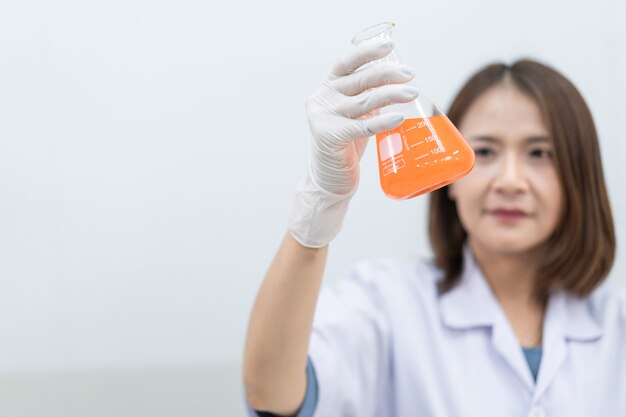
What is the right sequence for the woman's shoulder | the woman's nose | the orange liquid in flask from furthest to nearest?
the woman's shoulder, the woman's nose, the orange liquid in flask

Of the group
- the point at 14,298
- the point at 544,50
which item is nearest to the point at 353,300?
the point at 14,298

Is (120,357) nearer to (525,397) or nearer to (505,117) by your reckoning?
(525,397)

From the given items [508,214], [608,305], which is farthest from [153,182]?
[608,305]

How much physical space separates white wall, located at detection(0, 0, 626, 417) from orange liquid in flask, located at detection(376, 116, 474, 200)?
59cm

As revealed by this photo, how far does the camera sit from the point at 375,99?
1028 millimetres

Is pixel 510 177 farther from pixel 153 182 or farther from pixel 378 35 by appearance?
pixel 153 182

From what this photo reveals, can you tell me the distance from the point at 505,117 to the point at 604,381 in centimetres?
57

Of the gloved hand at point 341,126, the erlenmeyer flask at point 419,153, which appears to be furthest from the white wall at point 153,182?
the erlenmeyer flask at point 419,153

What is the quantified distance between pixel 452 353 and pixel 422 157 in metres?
0.62

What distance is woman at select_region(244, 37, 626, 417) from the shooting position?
56.6 inches

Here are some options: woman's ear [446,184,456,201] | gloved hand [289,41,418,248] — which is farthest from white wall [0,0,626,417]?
gloved hand [289,41,418,248]

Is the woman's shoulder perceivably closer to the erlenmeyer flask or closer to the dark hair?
the dark hair

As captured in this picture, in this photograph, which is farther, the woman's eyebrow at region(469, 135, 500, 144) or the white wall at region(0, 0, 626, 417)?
the woman's eyebrow at region(469, 135, 500, 144)

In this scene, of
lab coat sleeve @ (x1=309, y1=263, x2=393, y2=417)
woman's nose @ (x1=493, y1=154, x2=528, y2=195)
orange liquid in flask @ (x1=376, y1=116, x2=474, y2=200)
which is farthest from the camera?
woman's nose @ (x1=493, y1=154, x2=528, y2=195)
